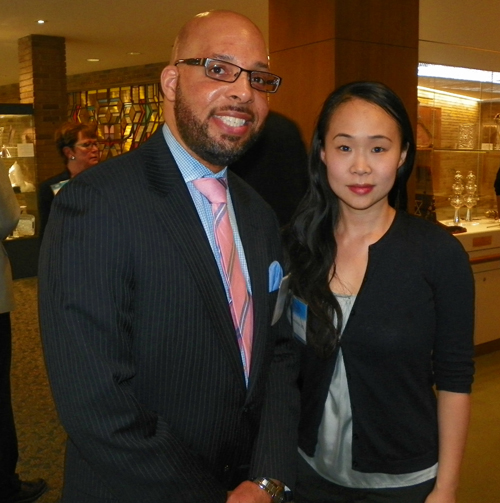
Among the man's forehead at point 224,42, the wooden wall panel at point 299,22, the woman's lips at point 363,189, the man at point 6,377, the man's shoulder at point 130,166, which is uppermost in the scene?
the wooden wall panel at point 299,22

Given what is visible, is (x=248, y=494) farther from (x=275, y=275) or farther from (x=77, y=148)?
(x=77, y=148)

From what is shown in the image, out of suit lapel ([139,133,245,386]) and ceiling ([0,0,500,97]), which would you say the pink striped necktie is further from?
ceiling ([0,0,500,97])

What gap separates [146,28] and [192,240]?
8639 millimetres

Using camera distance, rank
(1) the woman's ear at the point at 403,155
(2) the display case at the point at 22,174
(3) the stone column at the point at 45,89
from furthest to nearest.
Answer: (3) the stone column at the point at 45,89, (2) the display case at the point at 22,174, (1) the woman's ear at the point at 403,155

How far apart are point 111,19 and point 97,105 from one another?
595 centimetres

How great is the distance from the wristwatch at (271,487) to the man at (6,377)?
5.79 feet

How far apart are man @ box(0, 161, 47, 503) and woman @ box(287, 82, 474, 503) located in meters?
1.70

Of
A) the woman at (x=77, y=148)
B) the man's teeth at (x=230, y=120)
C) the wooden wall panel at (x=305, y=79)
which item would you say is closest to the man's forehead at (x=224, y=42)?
the man's teeth at (x=230, y=120)

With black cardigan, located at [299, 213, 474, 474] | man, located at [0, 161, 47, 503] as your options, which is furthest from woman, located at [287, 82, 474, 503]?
man, located at [0, 161, 47, 503]

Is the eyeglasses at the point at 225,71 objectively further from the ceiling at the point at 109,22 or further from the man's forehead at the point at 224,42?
the ceiling at the point at 109,22

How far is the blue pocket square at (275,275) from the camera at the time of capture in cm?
154

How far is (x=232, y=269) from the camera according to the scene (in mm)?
1427

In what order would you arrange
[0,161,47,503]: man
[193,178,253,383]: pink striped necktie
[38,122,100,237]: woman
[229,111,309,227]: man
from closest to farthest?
[193,178,253,383]: pink striped necktie → [229,111,309,227]: man → [0,161,47,503]: man → [38,122,100,237]: woman

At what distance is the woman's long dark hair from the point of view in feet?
5.21
